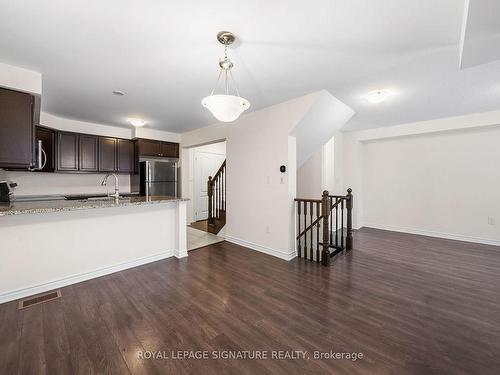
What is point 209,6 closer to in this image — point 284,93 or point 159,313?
point 284,93

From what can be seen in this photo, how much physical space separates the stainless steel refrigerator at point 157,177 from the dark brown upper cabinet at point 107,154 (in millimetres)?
559

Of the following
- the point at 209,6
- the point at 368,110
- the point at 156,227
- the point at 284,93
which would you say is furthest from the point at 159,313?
the point at 368,110

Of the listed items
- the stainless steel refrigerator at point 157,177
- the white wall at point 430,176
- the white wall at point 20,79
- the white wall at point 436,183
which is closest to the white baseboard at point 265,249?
the stainless steel refrigerator at point 157,177

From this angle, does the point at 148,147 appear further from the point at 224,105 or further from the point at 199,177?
the point at 224,105

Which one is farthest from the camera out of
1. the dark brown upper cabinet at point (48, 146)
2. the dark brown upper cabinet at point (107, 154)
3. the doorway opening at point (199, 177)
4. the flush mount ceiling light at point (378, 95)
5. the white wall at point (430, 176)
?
the doorway opening at point (199, 177)

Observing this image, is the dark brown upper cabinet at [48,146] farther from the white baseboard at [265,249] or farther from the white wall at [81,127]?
the white baseboard at [265,249]

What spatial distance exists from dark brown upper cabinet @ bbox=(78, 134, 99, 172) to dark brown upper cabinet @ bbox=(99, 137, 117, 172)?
70mm

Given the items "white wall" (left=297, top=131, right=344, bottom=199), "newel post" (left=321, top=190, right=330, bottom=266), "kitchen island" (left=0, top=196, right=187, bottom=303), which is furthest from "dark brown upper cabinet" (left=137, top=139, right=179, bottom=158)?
"newel post" (left=321, top=190, right=330, bottom=266)

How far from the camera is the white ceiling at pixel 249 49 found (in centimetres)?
157

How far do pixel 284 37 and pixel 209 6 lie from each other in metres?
0.66

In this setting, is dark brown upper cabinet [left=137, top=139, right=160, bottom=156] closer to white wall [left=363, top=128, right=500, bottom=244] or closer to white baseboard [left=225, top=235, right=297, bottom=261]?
white baseboard [left=225, top=235, right=297, bottom=261]

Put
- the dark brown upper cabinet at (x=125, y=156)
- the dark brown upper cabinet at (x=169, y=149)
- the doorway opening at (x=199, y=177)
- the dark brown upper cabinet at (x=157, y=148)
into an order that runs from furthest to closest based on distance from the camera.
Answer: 1. the doorway opening at (x=199, y=177)
2. the dark brown upper cabinet at (x=169, y=149)
3. the dark brown upper cabinet at (x=157, y=148)
4. the dark brown upper cabinet at (x=125, y=156)

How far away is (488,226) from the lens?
4.14 meters

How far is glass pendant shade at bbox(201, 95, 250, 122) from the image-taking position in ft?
5.91
